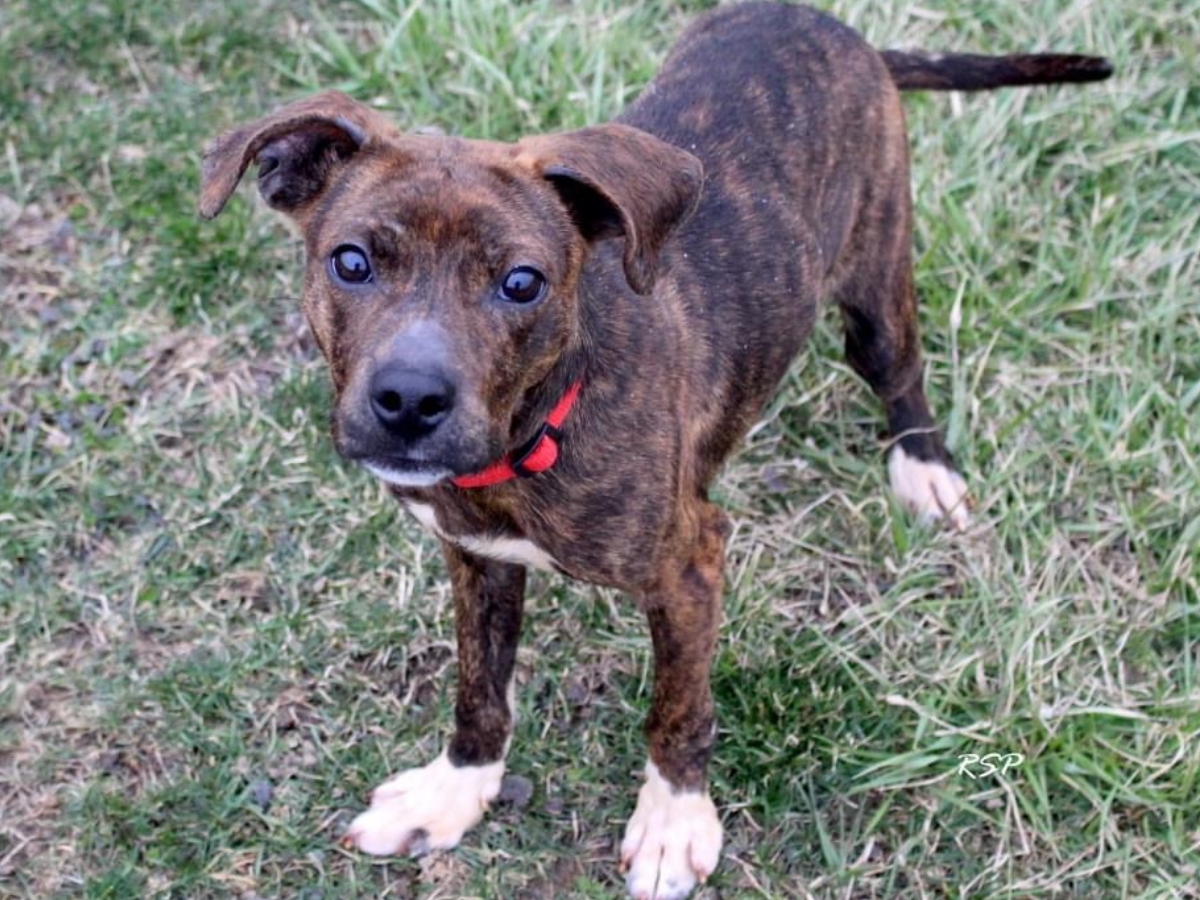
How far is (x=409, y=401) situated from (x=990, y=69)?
2.76m

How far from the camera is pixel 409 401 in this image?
2994 mm

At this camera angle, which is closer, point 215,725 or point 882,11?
→ point 215,725

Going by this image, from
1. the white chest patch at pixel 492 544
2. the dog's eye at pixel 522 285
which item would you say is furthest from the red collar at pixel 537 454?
the dog's eye at pixel 522 285

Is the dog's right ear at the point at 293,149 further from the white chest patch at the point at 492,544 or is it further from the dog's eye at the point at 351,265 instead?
the white chest patch at the point at 492,544

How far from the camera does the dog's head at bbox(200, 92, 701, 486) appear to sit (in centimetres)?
306

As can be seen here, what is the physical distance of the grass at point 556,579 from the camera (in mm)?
4395

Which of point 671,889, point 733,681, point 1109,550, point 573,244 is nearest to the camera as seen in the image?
point 573,244

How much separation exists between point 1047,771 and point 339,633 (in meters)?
2.21

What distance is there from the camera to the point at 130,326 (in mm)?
5602

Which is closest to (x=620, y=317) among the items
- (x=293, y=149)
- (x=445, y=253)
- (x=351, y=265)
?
(x=445, y=253)

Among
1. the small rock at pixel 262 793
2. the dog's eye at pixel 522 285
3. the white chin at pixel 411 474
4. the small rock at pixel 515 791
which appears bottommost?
the small rock at pixel 262 793

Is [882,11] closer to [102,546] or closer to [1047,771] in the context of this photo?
[1047,771]

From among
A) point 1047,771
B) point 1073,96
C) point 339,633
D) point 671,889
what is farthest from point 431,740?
point 1073,96
